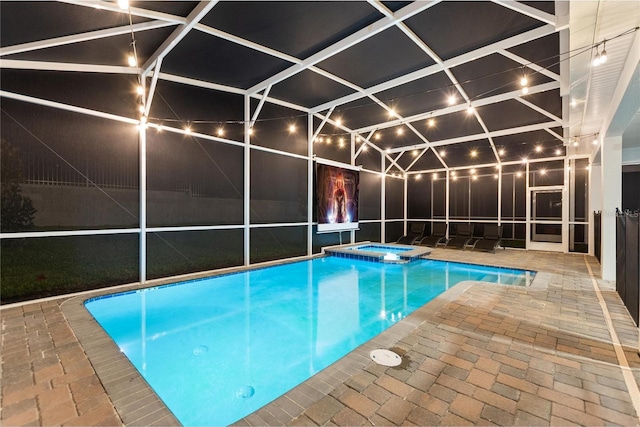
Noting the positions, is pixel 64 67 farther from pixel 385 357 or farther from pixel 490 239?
pixel 490 239

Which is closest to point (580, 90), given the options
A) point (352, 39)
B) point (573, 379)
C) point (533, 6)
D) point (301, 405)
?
point (533, 6)

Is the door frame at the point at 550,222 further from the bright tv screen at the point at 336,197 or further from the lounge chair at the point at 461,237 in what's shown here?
the bright tv screen at the point at 336,197

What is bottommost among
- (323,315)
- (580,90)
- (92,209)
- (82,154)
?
(323,315)

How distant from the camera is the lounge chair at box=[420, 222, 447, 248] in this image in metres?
11.2

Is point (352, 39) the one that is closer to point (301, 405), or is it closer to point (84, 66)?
point (84, 66)

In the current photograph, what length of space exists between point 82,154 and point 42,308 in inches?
93.5

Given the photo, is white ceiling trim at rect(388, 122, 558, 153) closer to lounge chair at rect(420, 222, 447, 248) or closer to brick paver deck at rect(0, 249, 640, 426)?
lounge chair at rect(420, 222, 447, 248)

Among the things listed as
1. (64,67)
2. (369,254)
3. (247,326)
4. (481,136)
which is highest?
(481,136)

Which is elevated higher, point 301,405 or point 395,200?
point 395,200

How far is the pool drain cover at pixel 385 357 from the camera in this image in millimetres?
2494

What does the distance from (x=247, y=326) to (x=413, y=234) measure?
31.8ft

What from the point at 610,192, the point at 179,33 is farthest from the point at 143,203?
the point at 610,192

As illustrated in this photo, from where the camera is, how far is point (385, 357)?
2.59m

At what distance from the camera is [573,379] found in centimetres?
225
